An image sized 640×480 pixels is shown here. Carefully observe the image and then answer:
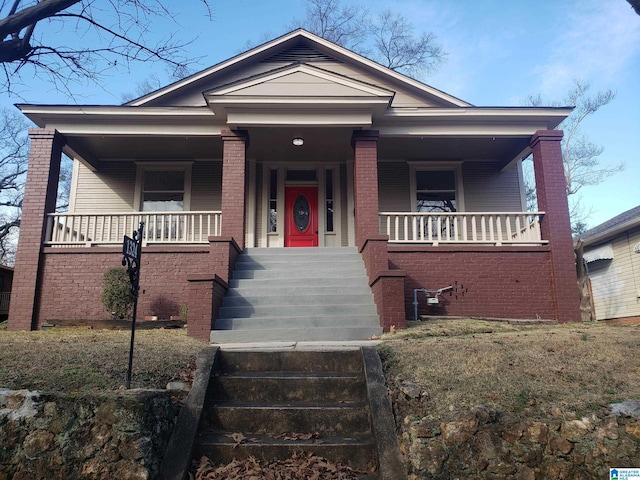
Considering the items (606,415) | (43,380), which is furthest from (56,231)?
(606,415)

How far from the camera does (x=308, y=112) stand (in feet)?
33.6

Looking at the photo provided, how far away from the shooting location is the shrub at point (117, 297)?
9234 mm

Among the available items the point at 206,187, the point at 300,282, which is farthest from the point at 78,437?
the point at 206,187

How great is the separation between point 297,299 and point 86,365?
3.95m

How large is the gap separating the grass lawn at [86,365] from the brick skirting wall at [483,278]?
5.05m

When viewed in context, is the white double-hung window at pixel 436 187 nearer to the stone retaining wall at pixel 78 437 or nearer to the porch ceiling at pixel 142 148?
the porch ceiling at pixel 142 148

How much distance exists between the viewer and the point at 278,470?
360cm

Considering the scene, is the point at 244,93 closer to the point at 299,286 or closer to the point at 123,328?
the point at 299,286

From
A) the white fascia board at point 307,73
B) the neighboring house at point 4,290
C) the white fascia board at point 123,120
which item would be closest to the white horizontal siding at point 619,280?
the white fascia board at point 307,73

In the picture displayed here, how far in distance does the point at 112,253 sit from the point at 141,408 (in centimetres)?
705

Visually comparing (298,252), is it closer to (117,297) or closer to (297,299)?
(297,299)

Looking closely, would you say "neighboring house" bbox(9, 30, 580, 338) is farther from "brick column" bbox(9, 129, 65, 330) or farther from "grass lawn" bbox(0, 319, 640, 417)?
"grass lawn" bbox(0, 319, 640, 417)

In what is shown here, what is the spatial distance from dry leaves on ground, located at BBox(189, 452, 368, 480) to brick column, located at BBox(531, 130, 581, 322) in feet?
24.0

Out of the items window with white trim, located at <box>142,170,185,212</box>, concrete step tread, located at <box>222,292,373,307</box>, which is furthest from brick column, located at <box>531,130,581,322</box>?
window with white trim, located at <box>142,170,185,212</box>
